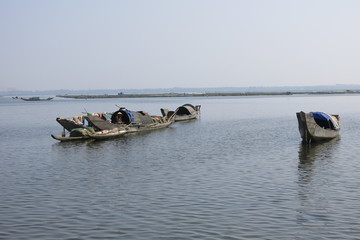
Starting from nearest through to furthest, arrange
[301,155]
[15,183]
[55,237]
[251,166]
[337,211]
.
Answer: [55,237] < [337,211] < [15,183] < [251,166] < [301,155]

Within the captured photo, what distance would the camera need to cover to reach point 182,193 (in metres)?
19.1

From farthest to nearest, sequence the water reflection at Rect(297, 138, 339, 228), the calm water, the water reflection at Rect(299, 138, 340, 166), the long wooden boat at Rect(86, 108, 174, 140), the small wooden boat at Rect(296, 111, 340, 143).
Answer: the long wooden boat at Rect(86, 108, 174, 140) < the small wooden boat at Rect(296, 111, 340, 143) < the water reflection at Rect(299, 138, 340, 166) < the water reflection at Rect(297, 138, 339, 228) < the calm water

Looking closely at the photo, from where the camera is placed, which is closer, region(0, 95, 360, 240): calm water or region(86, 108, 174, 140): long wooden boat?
region(0, 95, 360, 240): calm water

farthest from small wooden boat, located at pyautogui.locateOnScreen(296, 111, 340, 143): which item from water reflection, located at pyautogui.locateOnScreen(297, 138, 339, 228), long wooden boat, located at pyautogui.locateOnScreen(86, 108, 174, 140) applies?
long wooden boat, located at pyautogui.locateOnScreen(86, 108, 174, 140)

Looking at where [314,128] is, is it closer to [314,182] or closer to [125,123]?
[314,182]

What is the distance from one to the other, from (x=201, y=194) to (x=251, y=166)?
7493mm

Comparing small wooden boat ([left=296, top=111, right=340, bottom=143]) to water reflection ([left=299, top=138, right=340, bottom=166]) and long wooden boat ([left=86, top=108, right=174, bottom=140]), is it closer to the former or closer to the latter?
water reflection ([left=299, top=138, right=340, bottom=166])

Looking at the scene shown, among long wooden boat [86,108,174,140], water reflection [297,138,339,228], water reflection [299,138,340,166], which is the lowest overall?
water reflection [299,138,340,166]

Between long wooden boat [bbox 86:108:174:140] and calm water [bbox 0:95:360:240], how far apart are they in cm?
671

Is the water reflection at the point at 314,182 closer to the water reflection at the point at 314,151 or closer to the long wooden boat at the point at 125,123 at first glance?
the water reflection at the point at 314,151

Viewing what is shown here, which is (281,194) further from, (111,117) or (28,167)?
(111,117)

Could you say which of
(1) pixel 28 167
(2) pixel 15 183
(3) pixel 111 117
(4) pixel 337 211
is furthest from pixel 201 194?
(3) pixel 111 117

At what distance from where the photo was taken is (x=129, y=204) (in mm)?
17438

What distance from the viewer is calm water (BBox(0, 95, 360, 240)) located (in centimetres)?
1441
